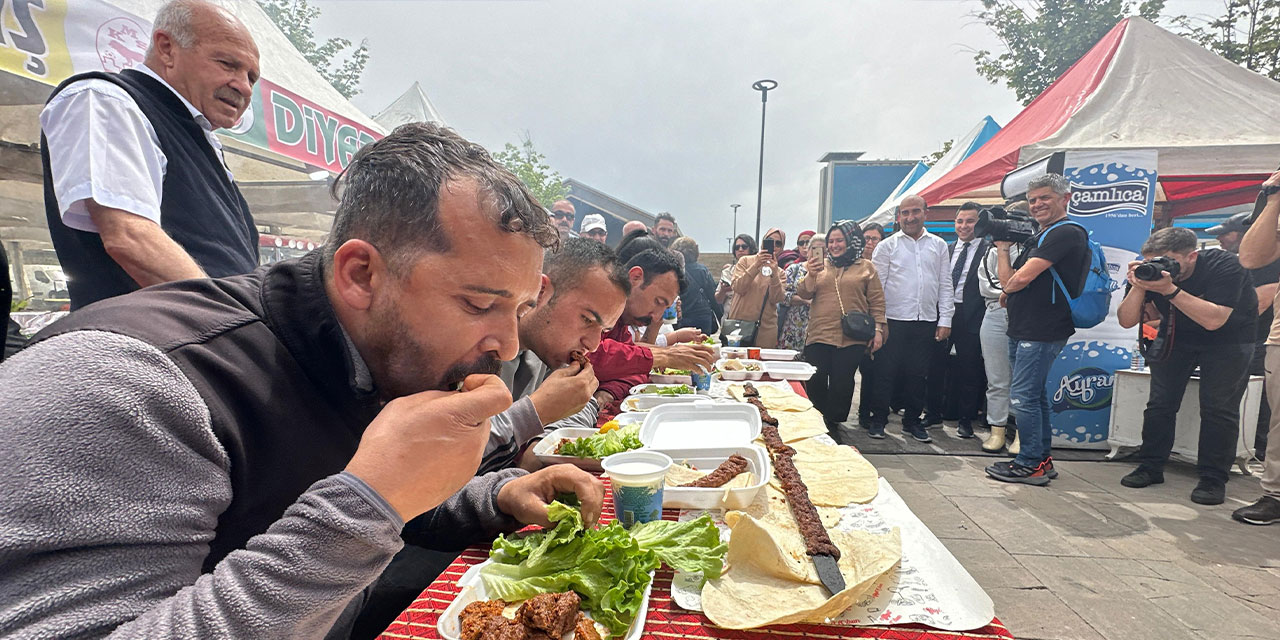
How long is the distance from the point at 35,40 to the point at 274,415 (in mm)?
4514

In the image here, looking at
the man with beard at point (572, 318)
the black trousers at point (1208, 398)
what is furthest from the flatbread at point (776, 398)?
the black trousers at point (1208, 398)

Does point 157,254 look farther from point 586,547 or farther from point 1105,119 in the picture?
point 1105,119

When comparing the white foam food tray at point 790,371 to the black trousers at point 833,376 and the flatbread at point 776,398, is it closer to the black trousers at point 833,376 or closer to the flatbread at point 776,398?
the flatbread at point 776,398

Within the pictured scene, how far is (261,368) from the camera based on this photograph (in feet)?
3.05

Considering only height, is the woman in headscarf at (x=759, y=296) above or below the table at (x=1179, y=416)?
above

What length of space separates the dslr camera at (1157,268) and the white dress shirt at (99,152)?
6.55 m

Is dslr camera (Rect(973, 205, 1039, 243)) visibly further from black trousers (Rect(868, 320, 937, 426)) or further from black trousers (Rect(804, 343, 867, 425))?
black trousers (Rect(804, 343, 867, 425))

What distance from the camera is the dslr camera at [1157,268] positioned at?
4.44 metres

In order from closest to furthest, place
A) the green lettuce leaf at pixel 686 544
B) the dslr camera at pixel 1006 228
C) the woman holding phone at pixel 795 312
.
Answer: the green lettuce leaf at pixel 686 544
the dslr camera at pixel 1006 228
the woman holding phone at pixel 795 312

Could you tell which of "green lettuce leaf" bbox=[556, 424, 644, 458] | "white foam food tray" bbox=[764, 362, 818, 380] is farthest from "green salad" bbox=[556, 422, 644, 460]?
"white foam food tray" bbox=[764, 362, 818, 380]

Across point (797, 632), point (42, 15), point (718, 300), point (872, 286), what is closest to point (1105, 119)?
point (872, 286)

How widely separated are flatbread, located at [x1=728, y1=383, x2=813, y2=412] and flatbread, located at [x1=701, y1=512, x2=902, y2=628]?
1698 mm

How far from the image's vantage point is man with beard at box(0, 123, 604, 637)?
0.63 meters

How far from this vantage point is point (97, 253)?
182 cm
